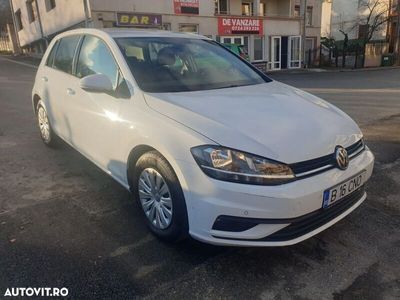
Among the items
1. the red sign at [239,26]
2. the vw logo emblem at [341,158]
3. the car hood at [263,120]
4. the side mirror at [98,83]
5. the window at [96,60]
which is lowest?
the vw logo emblem at [341,158]

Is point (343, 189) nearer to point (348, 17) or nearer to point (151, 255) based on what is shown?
point (151, 255)

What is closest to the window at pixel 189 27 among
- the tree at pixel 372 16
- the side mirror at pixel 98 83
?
the tree at pixel 372 16

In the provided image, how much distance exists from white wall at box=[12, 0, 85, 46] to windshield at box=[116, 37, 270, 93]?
58.7 ft

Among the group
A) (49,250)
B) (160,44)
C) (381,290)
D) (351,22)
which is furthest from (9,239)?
(351,22)

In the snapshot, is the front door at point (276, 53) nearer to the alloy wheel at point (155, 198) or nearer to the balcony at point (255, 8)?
the balcony at point (255, 8)

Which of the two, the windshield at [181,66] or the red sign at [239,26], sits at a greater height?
the red sign at [239,26]

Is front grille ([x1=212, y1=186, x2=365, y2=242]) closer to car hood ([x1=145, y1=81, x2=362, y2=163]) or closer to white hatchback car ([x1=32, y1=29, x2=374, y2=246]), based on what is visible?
white hatchback car ([x1=32, y1=29, x2=374, y2=246])

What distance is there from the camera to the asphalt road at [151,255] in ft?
8.11

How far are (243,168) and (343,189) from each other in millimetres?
833

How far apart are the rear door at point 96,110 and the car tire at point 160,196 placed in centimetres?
44

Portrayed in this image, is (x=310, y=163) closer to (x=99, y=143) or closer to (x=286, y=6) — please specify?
(x=99, y=143)

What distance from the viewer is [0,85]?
45.3 feet

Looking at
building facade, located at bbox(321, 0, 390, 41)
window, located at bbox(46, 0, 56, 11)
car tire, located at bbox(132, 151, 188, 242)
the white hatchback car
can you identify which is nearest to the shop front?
window, located at bbox(46, 0, 56, 11)

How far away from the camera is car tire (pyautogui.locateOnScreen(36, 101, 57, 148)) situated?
5.18 meters
